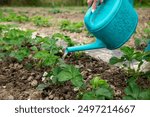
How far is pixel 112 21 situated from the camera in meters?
2.77

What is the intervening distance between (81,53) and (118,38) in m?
1.00

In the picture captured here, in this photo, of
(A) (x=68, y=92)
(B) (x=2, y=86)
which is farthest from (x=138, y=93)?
(B) (x=2, y=86)

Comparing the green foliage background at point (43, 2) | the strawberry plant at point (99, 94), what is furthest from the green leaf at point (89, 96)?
the green foliage background at point (43, 2)

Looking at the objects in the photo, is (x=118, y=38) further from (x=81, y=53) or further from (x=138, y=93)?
(x=81, y=53)

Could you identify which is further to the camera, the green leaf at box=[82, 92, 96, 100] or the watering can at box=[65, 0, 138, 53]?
the watering can at box=[65, 0, 138, 53]

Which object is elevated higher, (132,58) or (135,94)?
(132,58)

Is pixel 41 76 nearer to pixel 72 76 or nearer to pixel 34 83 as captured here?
pixel 34 83

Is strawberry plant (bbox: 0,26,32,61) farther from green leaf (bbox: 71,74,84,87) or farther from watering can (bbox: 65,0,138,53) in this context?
green leaf (bbox: 71,74,84,87)

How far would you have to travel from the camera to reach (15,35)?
3924mm

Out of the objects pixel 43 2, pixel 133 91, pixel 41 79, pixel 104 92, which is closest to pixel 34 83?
pixel 41 79

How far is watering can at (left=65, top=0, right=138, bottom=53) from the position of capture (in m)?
2.77

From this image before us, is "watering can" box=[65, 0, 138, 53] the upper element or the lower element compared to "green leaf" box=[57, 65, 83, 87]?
upper

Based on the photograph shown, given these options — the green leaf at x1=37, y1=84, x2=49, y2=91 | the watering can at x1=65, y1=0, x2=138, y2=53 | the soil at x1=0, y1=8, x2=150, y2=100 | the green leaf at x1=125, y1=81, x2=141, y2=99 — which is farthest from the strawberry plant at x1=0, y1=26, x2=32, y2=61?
the green leaf at x1=125, y1=81, x2=141, y2=99

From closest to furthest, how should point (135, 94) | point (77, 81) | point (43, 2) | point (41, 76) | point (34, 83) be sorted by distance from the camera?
1. point (135, 94)
2. point (77, 81)
3. point (34, 83)
4. point (41, 76)
5. point (43, 2)
